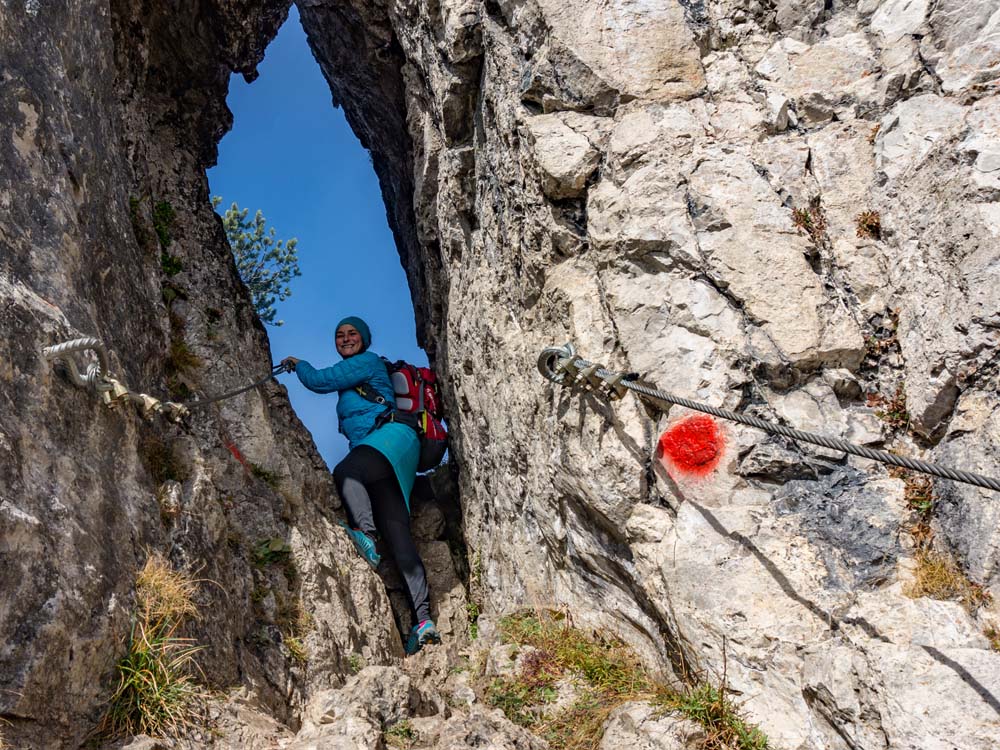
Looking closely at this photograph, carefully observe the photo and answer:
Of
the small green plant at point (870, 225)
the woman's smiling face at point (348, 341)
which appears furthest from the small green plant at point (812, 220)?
the woman's smiling face at point (348, 341)

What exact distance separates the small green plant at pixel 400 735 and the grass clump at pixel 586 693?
38.9 inches

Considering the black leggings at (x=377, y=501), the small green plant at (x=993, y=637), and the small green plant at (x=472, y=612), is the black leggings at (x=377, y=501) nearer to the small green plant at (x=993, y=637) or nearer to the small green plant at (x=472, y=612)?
the small green plant at (x=472, y=612)

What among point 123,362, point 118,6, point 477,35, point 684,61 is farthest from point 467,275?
point 118,6

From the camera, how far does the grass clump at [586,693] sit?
15.6 ft

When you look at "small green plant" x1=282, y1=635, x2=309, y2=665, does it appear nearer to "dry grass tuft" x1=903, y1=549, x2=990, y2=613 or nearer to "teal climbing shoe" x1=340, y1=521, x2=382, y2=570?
"teal climbing shoe" x1=340, y1=521, x2=382, y2=570

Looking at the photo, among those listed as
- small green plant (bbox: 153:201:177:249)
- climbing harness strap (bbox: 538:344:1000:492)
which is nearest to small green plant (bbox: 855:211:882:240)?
climbing harness strap (bbox: 538:344:1000:492)

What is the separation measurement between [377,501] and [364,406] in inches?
51.3

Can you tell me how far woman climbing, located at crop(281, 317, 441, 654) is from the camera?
8.72 metres

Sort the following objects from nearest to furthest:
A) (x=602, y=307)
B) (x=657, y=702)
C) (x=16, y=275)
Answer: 1. (x=657, y=702)
2. (x=16, y=275)
3. (x=602, y=307)

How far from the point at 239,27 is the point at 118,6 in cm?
248

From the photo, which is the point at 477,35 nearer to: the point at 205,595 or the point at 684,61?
the point at 684,61

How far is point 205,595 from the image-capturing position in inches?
241

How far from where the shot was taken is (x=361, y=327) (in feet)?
35.2

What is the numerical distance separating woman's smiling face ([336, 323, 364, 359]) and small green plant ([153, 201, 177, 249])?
2450 mm
